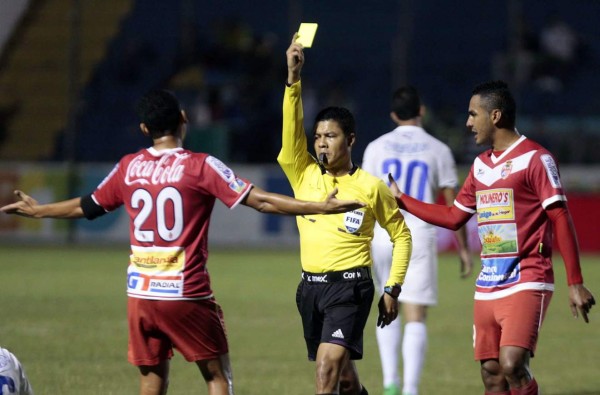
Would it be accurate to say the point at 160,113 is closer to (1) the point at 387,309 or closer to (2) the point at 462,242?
(1) the point at 387,309

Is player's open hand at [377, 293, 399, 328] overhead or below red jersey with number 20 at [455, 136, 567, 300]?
below

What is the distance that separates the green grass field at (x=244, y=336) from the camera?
31.6 feet

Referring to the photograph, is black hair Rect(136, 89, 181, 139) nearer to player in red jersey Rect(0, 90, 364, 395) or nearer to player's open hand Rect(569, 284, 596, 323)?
player in red jersey Rect(0, 90, 364, 395)

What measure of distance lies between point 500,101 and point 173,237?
2097 mm

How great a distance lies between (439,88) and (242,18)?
5424 mm

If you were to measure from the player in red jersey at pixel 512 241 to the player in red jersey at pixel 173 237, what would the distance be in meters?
1.41

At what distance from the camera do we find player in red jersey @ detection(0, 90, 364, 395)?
6.25 meters

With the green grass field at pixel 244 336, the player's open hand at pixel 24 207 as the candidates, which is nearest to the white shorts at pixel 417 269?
the green grass field at pixel 244 336

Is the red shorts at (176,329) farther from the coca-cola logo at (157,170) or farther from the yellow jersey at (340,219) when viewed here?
the yellow jersey at (340,219)

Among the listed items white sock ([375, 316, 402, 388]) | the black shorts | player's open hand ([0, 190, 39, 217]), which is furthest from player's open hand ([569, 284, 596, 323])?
player's open hand ([0, 190, 39, 217])

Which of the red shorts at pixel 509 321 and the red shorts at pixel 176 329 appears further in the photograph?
the red shorts at pixel 509 321

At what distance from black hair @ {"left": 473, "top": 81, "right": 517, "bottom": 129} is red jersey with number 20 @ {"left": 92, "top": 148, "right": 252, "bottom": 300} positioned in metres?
1.57

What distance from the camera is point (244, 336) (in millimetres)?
12781

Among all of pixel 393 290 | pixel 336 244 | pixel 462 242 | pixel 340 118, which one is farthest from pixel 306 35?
pixel 462 242
